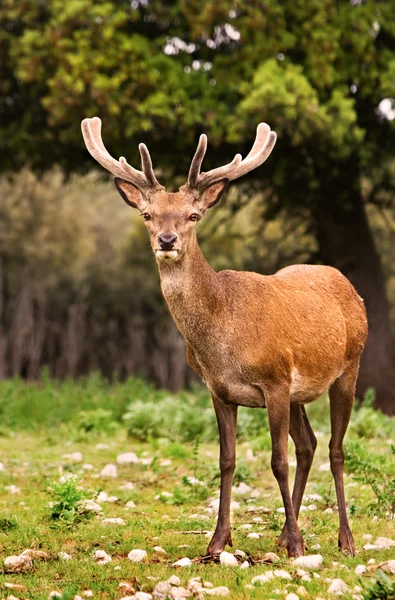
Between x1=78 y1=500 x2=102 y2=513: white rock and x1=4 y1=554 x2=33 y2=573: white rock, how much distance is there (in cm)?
144

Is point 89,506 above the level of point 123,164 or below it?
below

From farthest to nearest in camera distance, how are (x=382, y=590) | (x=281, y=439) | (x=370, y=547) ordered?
1. (x=370, y=547)
2. (x=281, y=439)
3. (x=382, y=590)

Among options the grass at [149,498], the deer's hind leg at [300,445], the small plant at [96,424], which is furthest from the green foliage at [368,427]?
the deer's hind leg at [300,445]

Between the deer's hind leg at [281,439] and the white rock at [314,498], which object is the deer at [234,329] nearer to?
the deer's hind leg at [281,439]

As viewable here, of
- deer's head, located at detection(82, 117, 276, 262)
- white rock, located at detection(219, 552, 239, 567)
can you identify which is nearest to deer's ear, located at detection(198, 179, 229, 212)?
deer's head, located at detection(82, 117, 276, 262)

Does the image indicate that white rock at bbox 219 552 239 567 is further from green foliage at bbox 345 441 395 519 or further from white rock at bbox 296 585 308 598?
green foliage at bbox 345 441 395 519

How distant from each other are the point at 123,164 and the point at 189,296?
111 cm

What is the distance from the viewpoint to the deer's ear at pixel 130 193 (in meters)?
6.73

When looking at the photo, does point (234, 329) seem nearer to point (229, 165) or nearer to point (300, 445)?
point (229, 165)

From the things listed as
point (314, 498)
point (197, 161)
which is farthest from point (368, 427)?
point (197, 161)

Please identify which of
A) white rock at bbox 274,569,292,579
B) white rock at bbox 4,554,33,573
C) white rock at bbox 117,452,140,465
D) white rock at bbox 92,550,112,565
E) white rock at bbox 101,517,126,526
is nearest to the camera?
white rock at bbox 274,569,292,579

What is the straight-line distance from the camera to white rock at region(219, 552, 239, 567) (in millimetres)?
6047

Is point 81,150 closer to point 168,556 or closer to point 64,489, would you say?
point 64,489

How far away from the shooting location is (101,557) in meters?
6.24
